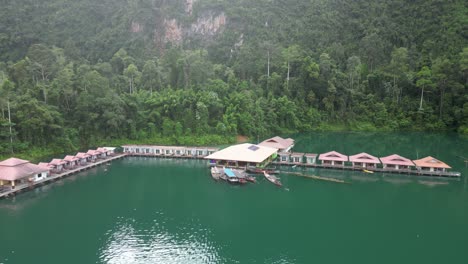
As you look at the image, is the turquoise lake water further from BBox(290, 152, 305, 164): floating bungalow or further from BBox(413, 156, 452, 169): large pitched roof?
BBox(290, 152, 305, 164): floating bungalow

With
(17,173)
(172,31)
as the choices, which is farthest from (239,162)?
(172,31)

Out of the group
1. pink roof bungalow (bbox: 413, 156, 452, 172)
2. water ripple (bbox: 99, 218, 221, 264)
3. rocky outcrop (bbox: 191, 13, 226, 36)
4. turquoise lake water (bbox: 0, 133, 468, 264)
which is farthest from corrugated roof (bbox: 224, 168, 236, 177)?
rocky outcrop (bbox: 191, 13, 226, 36)

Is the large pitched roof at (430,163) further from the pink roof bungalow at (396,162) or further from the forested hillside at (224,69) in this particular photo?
the forested hillside at (224,69)

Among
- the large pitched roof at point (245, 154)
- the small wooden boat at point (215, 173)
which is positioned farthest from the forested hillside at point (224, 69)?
the small wooden boat at point (215, 173)

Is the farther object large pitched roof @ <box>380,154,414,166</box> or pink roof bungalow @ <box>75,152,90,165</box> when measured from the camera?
pink roof bungalow @ <box>75,152,90,165</box>

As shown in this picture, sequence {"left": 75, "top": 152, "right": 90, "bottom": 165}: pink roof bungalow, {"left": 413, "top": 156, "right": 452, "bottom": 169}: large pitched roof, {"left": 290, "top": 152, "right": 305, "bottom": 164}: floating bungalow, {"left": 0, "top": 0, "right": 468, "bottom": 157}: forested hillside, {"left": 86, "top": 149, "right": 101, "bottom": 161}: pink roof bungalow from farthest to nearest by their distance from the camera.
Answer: {"left": 0, "top": 0, "right": 468, "bottom": 157}: forested hillside
{"left": 86, "top": 149, "right": 101, "bottom": 161}: pink roof bungalow
{"left": 290, "top": 152, "right": 305, "bottom": 164}: floating bungalow
{"left": 75, "top": 152, "right": 90, "bottom": 165}: pink roof bungalow
{"left": 413, "top": 156, "right": 452, "bottom": 169}: large pitched roof

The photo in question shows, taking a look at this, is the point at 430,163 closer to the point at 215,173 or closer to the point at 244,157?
the point at 244,157

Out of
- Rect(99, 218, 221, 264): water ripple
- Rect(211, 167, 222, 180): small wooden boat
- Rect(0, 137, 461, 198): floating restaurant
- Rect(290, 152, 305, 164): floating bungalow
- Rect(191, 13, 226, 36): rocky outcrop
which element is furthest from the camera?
Rect(191, 13, 226, 36): rocky outcrop
